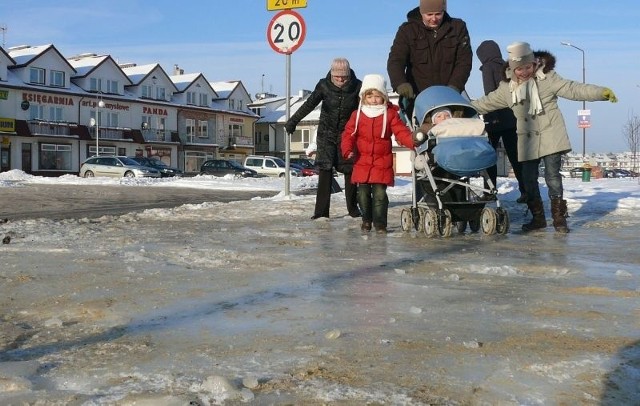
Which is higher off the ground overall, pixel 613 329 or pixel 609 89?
pixel 609 89

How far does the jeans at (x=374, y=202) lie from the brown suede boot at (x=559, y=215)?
60.0 inches

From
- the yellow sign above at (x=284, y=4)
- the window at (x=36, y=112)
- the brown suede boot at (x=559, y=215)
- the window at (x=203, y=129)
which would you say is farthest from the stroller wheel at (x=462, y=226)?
the window at (x=203, y=129)

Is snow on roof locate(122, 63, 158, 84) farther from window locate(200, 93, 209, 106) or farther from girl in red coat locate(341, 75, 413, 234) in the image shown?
girl in red coat locate(341, 75, 413, 234)

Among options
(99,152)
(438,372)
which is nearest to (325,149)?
(438,372)

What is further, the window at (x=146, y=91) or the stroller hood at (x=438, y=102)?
the window at (x=146, y=91)

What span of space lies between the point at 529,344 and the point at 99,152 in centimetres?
5433

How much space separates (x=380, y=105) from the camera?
261 inches

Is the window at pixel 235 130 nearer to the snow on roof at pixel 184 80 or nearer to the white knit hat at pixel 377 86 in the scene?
the snow on roof at pixel 184 80

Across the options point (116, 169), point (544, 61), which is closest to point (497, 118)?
point (544, 61)

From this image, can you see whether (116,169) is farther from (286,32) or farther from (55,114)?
(286,32)

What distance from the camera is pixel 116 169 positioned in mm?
35844

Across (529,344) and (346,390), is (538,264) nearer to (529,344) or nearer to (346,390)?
(529,344)

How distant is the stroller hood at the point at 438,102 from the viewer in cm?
625

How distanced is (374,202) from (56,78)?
4935 cm
